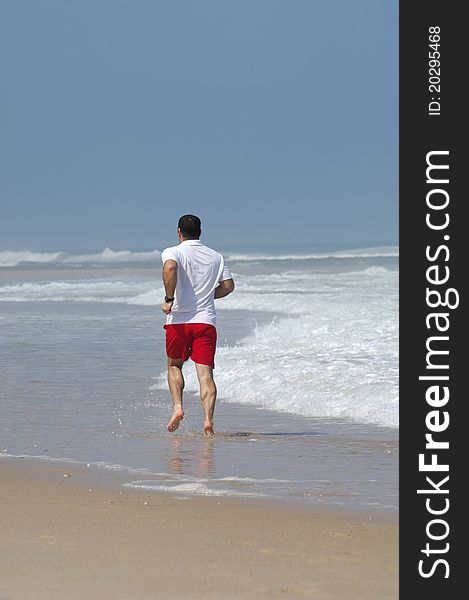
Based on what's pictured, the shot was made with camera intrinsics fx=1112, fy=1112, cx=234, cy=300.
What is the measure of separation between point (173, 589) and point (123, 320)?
15326 millimetres

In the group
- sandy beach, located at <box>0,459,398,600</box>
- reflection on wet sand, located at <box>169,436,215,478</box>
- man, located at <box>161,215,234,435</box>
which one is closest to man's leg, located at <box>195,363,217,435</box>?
man, located at <box>161,215,234,435</box>

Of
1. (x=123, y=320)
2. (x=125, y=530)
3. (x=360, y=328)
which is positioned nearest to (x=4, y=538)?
(x=125, y=530)

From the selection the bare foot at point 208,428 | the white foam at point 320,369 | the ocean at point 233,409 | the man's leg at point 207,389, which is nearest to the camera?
the ocean at point 233,409

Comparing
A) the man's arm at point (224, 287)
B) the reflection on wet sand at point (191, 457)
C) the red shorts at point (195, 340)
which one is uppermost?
the man's arm at point (224, 287)

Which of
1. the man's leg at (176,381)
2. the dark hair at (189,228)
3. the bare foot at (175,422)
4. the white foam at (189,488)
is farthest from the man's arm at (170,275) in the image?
the white foam at (189,488)

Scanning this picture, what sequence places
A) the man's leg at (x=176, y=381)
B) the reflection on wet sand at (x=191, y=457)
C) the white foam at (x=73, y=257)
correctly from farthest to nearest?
the white foam at (x=73, y=257) < the man's leg at (x=176, y=381) < the reflection on wet sand at (x=191, y=457)

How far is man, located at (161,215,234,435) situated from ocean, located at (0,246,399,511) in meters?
0.40

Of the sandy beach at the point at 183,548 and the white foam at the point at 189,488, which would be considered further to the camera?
the white foam at the point at 189,488

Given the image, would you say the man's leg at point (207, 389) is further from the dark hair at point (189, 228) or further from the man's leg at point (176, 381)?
the dark hair at point (189, 228)

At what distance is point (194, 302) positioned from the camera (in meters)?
7.94

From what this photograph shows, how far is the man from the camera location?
7898 mm

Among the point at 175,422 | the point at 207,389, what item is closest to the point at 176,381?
the point at 207,389

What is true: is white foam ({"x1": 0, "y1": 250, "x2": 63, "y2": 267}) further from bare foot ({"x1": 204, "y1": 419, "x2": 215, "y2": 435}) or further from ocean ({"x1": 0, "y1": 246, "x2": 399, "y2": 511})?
bare foot ({"x1": 204, "y1": 419, "x2": 215, "y2": 435})

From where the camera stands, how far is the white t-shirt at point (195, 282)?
7.90m
